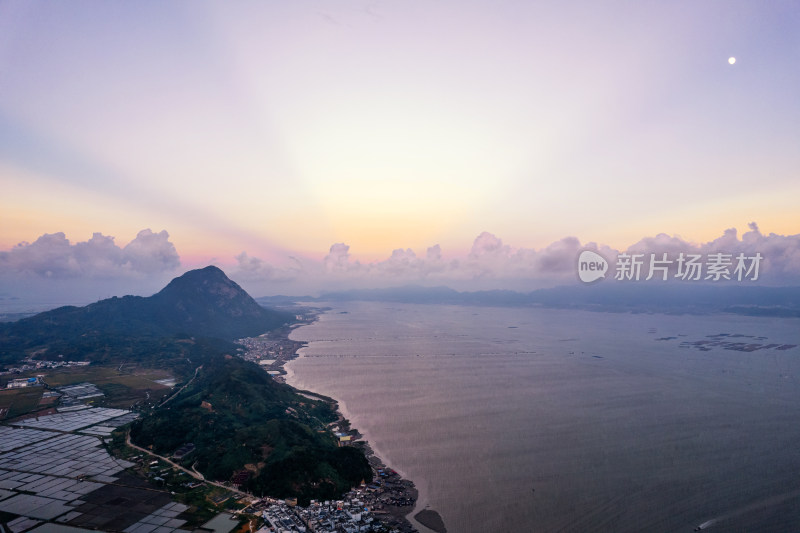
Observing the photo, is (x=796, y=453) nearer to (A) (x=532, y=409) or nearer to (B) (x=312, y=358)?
(A) (x=532, y=409)

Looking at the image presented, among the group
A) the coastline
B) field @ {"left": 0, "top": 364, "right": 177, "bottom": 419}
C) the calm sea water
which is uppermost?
the calm sea water

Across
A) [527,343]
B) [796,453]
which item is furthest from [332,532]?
[527,343]

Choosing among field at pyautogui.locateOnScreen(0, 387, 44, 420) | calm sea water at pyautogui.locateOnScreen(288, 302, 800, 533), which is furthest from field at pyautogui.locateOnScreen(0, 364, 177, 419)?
calm sea water at pyautogui.locateOnScreen(288, 302, 800, 533)

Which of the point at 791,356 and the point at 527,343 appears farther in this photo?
the point at 527,343

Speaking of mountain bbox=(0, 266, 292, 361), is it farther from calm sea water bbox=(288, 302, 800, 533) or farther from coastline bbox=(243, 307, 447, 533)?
coastline bbox=(243, 307, 447, 533)

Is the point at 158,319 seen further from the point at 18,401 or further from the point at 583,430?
the point at 583,430

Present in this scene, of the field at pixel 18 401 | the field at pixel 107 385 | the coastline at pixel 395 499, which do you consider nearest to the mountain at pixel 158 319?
the field at pixel 107 385
